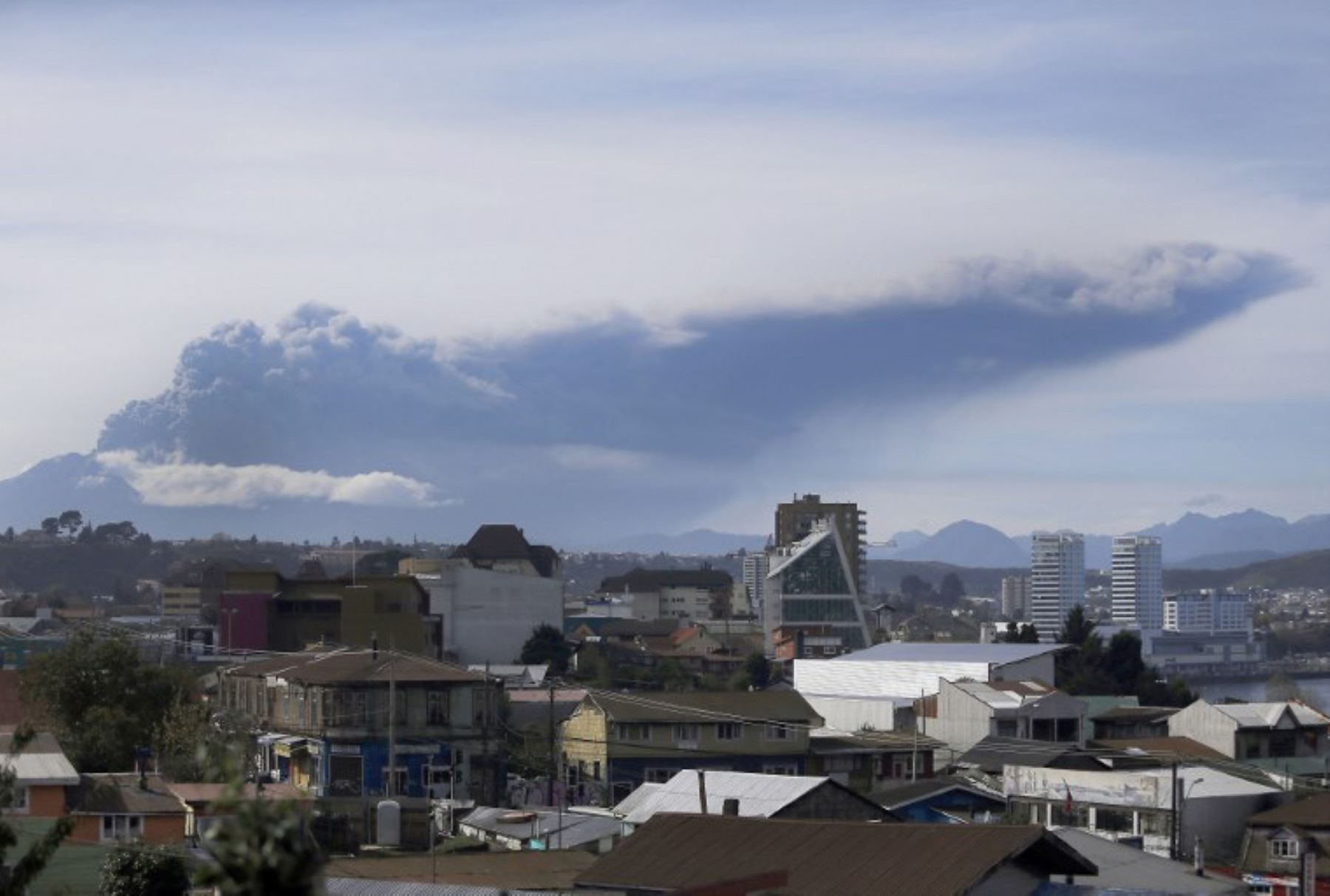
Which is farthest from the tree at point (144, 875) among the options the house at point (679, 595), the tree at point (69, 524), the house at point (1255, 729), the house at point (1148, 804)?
the tree at point (69, 524)

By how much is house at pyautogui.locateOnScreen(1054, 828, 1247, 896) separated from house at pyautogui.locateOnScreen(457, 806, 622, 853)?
5161 mm

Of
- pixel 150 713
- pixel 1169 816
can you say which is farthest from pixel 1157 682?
pixel 150 713

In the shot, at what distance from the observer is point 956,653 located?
170 ft

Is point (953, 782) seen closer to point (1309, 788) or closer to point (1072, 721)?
point (1309, 788)

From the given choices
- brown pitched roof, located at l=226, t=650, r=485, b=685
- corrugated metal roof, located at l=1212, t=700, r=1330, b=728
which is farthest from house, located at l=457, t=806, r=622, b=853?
corrugated metal roof, located at l=1212, t=700, r=1330, b=728

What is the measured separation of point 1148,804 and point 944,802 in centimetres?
343

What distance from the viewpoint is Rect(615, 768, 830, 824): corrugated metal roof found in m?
23.8

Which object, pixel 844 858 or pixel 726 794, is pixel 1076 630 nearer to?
pixel 726 794

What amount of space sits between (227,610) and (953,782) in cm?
3602

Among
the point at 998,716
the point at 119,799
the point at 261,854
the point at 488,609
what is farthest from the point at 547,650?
the point at 261,854

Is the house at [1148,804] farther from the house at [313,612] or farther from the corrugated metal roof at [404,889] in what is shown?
the house at [313,612]

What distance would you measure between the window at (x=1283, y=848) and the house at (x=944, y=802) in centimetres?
382

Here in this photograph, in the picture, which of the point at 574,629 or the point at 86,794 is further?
the point at 574,629

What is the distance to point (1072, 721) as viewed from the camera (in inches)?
1641
